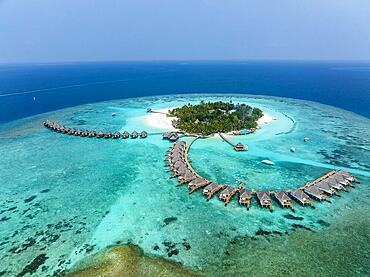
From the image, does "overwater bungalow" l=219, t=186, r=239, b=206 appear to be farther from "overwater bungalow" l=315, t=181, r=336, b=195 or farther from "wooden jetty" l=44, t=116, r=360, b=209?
"overwater bungalow" l=315, t=181, r=336, b=195

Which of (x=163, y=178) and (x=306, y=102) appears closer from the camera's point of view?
(x=163, y=178)

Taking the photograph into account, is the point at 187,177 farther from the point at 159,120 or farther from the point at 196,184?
the point at 159,120

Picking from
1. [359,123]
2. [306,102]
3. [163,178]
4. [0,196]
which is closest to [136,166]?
[163,178]

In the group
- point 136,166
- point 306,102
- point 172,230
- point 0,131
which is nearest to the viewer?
point 172,230

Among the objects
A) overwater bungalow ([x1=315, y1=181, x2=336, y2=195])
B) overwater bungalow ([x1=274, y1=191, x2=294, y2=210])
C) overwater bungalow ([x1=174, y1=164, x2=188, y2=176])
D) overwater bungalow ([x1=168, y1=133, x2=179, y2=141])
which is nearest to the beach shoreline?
overwater bungalow ([x1=168, y1=133, x2=179, y2=141])

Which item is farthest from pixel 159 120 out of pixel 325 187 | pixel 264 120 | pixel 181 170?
pixel 325 187

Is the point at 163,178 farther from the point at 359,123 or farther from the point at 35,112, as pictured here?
the point at 35,112

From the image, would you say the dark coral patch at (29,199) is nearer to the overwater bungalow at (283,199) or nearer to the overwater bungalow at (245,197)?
the overwater bungalow at (245,197)

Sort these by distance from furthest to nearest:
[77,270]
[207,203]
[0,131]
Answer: [0,131] → [207,203] → [77,270]
